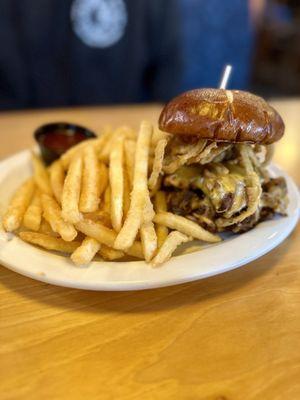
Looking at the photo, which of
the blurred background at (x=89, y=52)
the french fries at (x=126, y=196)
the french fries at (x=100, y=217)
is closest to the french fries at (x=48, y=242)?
the french fries at (x=100, y=217)

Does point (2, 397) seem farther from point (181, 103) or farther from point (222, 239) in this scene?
point (181, 103)

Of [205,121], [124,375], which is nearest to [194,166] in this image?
[205,121]

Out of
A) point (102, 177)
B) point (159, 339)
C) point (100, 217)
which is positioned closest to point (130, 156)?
point (102, 177)

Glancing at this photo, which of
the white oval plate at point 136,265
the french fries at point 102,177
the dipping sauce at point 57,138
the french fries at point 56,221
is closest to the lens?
the white oval plate at point 136,265

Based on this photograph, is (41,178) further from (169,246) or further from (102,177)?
(169,246)

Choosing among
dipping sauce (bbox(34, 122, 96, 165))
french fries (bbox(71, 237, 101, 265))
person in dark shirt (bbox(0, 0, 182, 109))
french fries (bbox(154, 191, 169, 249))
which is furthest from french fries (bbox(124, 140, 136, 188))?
person in dark shirt (bbox(0, 0, 182, 109))

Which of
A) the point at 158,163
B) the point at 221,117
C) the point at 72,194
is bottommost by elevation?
the point at 72,194

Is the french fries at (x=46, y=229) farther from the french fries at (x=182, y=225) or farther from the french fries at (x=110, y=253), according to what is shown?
the french fries at (x=182, y=225)
